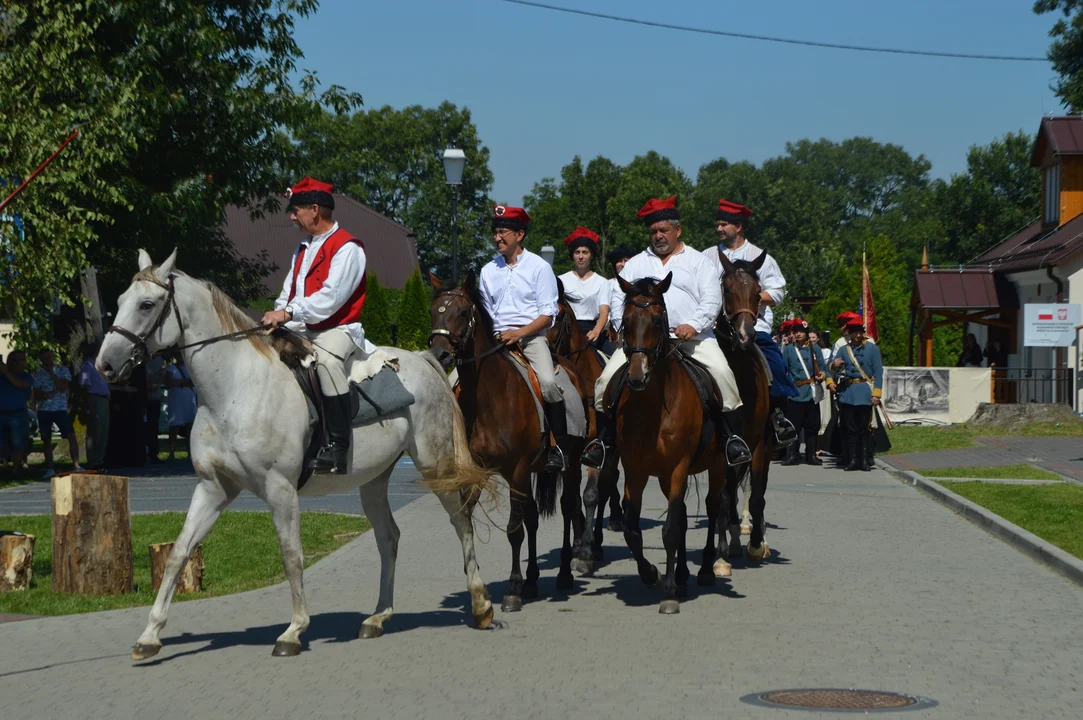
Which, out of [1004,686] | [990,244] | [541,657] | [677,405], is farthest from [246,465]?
[990,244]

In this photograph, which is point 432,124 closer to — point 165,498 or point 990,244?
point 990,244

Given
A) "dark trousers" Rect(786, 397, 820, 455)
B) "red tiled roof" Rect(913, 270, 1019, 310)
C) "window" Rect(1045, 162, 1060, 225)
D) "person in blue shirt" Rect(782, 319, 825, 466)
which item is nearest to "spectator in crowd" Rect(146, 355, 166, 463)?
"person in blue shirt" Rect(782, 319, 825, 466)

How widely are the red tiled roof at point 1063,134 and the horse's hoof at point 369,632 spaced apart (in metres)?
36.3

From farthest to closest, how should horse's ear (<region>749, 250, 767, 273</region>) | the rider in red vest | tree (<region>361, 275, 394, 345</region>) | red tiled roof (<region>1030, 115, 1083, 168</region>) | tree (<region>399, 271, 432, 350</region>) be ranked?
tree (<region>361, 275, 394, 345</region>), tree (<region>399, 271, 432, 350</region>), red tiled roof (<region>1030, 115, 1083, 168</region>), horse's ear (<region>749, 250, 767, 273</region>), the rider in red vest

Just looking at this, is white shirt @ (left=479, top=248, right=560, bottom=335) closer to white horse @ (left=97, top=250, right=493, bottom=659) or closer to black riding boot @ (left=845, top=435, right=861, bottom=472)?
white horse @ (left=97, top=250, right=493, bottom=659)

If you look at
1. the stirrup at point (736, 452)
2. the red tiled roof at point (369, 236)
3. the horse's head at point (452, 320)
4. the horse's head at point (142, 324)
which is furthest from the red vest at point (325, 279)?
the red tiled roof at point (369, 236)

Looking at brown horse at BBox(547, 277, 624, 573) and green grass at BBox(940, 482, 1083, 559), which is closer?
brown horse at BBox(547, 277, 624, 573)

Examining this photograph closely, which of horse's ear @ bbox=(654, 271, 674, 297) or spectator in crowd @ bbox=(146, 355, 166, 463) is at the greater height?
horse's ear @ bbox=(654, 271, 674, 297)

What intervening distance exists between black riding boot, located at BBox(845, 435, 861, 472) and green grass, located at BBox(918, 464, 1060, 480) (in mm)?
1297

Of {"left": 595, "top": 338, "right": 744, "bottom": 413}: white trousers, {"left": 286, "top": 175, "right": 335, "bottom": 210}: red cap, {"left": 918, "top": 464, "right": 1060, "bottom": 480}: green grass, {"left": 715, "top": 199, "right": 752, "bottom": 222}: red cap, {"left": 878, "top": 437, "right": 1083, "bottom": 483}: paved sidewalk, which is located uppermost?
{"left": 715, "top": 199, "right": 752, "bottom": 222}: red cap

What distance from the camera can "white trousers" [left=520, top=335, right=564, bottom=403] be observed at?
1098cm

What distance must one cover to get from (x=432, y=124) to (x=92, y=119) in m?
67.7

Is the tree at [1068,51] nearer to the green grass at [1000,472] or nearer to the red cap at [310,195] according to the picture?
the green grass at [1000,472]

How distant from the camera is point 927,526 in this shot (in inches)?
618
